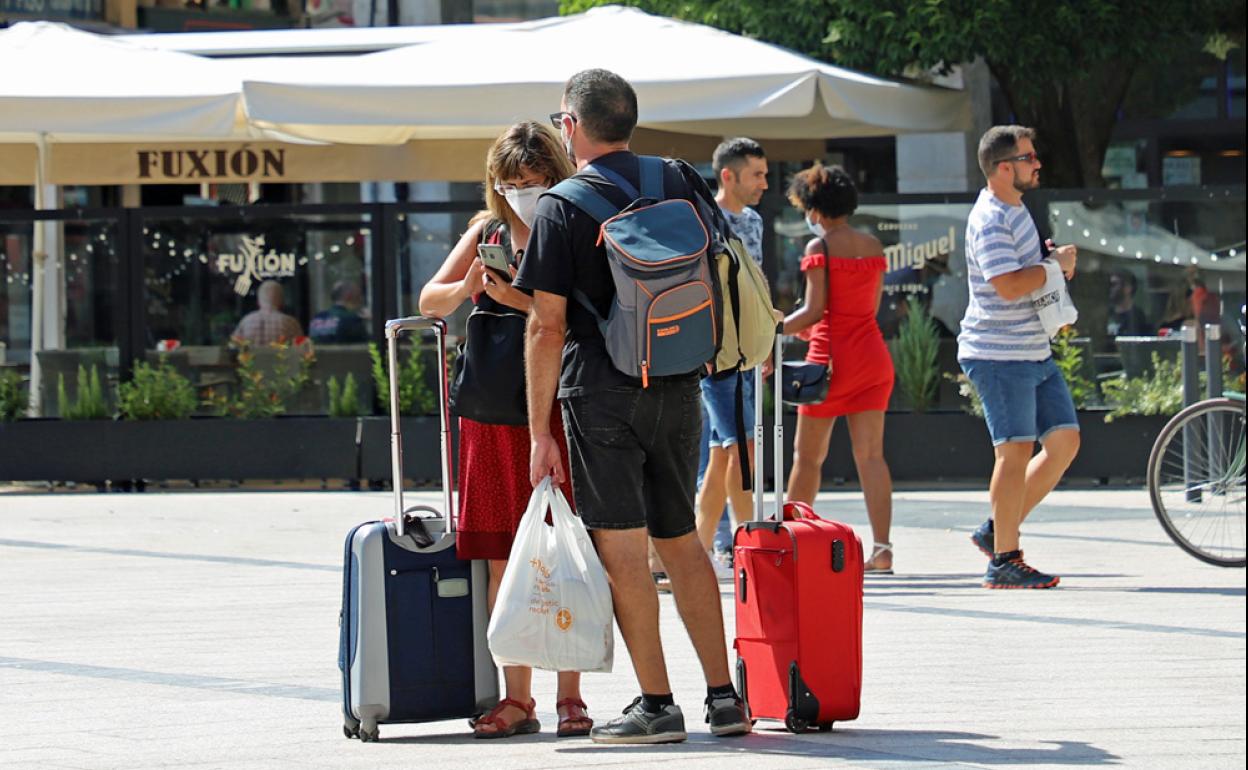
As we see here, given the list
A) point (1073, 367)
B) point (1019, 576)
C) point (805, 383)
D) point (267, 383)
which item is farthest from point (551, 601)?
point (267, 383)

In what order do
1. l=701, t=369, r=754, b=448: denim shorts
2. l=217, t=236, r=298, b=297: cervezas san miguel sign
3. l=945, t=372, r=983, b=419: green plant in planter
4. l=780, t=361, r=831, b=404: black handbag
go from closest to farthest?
1. l=780, t=361, r=831, b=404: black handbag
2. l=701, t=369, r=754, b=448: denim shorts
3. l=945, t=372, r=983, b=419: green plant in planter
4. l=217, t=236, r=298, b=297: cervezas san miguel sign

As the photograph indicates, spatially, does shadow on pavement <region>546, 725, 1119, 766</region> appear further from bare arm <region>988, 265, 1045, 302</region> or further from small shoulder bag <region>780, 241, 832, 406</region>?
bare arm <region>988, 265, 1045, 302</region>

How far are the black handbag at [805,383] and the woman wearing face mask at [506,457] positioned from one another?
2.76 m

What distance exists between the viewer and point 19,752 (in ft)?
18.2

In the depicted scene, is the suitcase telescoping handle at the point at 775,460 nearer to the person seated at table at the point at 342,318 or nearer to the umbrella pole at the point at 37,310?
the person seated at table at the point at 342,318

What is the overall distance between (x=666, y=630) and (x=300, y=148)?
841 centimetres

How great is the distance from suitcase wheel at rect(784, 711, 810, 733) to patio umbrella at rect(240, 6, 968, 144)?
6.98 meters

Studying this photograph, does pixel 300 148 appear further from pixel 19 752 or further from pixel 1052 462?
pixel 19 752

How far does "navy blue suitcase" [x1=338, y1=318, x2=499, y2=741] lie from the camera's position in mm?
5621

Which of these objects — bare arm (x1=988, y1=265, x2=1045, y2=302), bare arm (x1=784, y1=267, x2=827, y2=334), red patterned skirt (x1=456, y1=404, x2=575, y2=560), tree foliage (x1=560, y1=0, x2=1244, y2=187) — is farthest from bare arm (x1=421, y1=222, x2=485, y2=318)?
tree foliage (x1=560, y1=0, x2=1244, y2=187)

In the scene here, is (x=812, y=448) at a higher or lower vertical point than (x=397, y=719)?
higher

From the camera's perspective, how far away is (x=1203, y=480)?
9180 mm

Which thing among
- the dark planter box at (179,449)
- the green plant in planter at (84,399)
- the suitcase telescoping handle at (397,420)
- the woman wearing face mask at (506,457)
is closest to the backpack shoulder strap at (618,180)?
the woman wearing face mask at (506,457)

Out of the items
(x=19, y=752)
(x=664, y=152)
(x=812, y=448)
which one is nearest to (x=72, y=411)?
(x=664, y=152)
